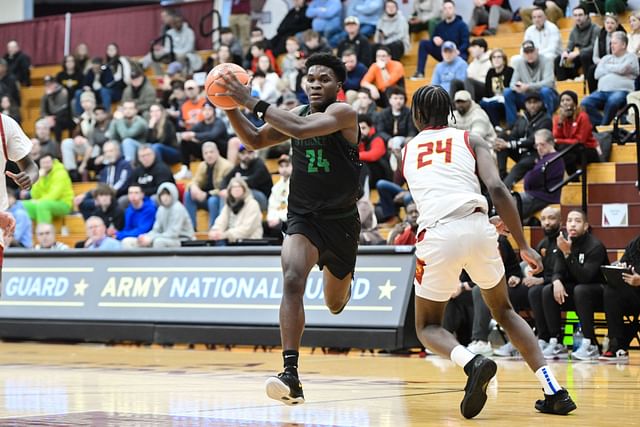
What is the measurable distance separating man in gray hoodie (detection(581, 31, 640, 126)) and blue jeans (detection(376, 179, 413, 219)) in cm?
301

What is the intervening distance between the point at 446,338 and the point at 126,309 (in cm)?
853

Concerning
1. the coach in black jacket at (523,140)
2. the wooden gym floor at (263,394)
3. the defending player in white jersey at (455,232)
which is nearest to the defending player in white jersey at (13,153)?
the wooden gym floor at (263,394)

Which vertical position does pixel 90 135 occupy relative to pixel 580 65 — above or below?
below

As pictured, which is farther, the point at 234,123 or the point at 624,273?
the point at 624,273

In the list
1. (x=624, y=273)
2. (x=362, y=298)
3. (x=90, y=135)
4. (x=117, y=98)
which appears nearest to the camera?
(x=624, y=273)

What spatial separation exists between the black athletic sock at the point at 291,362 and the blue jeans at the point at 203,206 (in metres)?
10.7

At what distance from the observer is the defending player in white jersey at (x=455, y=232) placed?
646 centimetres

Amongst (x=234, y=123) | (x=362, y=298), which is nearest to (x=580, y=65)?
(x=362, y=298)

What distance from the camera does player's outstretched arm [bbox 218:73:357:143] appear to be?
21.2ft

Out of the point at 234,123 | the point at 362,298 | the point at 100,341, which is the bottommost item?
the point at 100,341

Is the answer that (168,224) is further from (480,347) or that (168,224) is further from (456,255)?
(456,255)

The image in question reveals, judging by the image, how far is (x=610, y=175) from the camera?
14.7 meters

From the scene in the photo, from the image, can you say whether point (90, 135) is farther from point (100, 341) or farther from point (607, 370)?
point (607, 370)

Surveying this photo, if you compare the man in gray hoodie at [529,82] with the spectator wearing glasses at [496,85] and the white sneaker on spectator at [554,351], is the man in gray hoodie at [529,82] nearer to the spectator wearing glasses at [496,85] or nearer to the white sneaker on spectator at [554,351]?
the spectator wearing glasses at [496,85]
